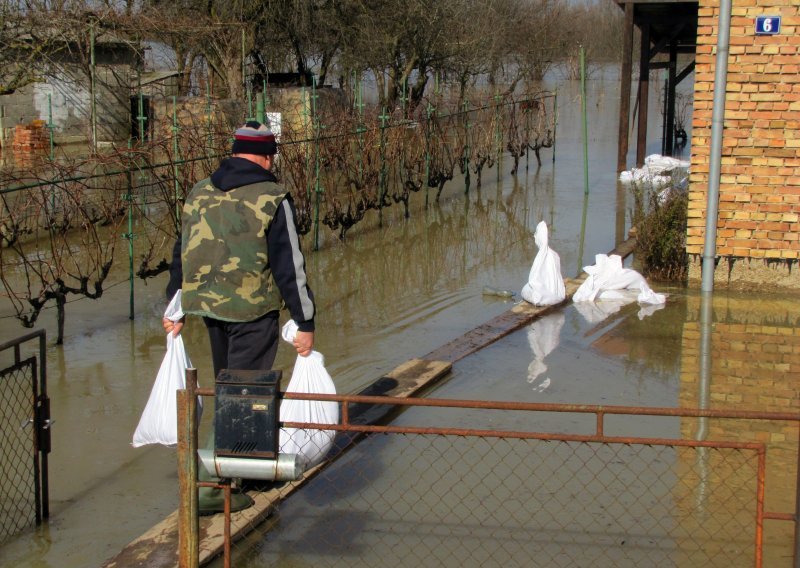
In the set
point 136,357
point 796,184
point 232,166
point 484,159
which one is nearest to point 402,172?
point 484,159

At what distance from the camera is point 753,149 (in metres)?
9.77

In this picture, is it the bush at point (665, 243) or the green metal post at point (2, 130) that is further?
the green metal post at point (2, 130)

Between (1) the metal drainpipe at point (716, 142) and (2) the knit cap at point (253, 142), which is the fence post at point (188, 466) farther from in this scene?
(1) the metal drainpipe at point (716, 142)

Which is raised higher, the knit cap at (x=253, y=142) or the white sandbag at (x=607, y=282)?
the knit cap at (x=253, y=142)

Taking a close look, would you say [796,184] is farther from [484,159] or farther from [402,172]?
[484,159]

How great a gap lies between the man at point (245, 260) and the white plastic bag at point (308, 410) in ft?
0.26

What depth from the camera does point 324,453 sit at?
16.0 feet

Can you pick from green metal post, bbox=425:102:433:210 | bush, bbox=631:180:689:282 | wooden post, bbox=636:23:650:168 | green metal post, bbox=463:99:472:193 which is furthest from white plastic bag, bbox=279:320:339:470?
wooden post, bbox=636:23:650:168

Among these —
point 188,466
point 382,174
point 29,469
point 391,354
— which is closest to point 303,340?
point 188,466

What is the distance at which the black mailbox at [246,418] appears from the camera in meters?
3.68

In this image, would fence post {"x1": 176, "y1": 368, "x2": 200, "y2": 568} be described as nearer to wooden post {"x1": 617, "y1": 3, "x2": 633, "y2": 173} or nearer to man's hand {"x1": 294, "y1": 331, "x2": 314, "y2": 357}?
man's hand {"x1": 294, "y1": 331, "x2": 314, "y2": 357}

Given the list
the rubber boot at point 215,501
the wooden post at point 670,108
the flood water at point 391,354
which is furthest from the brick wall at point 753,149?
the wooden post at point 670,108

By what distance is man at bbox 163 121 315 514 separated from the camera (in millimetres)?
4617

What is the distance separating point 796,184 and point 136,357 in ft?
20.0
